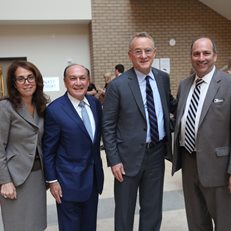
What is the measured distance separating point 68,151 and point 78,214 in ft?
1.68

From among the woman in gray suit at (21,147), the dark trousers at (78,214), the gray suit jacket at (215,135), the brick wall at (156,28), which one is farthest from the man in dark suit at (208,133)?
the brick wall at (156,28)

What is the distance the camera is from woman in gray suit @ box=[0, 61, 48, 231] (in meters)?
2.18

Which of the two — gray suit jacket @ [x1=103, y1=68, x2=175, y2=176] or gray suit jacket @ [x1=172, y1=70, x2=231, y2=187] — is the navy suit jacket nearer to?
gray suit jacket @ [x1=103, y1=68, x2=175, y2=176]

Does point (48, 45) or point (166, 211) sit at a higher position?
point (48, 45)

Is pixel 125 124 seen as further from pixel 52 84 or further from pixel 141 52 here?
pixel 52 84

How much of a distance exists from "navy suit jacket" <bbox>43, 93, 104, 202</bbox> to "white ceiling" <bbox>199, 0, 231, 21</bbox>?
293 inches

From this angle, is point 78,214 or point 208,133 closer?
point 208,133

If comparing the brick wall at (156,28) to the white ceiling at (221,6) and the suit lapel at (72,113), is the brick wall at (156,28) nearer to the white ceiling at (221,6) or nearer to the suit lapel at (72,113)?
the white ceiling at (221,6)

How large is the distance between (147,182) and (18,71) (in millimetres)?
1257

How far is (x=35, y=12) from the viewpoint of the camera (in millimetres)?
8062

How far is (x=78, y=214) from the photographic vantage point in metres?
2.48

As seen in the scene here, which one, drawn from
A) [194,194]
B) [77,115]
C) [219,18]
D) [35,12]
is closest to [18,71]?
[77,115]

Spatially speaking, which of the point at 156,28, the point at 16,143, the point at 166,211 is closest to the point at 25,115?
the point at 16,143

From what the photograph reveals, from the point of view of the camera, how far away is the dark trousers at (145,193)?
2.51 m
